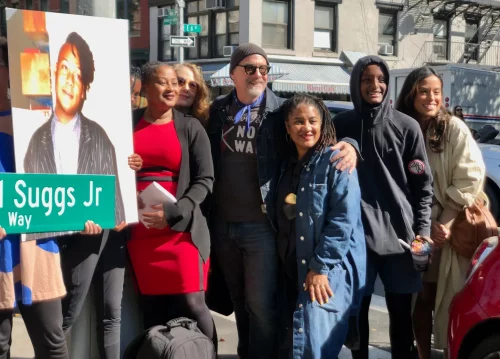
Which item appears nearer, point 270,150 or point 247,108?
point 270,150

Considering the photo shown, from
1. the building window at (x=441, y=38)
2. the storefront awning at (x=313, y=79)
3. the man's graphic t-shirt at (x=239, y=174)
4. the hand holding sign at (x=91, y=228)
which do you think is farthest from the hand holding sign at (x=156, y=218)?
the building window at (x=441, y=38)

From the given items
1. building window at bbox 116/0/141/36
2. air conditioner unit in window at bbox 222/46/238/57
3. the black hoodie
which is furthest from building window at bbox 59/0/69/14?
the black hoodie

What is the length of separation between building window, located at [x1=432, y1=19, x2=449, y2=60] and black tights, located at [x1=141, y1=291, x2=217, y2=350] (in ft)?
77.1

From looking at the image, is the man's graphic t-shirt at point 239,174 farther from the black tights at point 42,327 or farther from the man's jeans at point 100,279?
the black tights at point 42,327

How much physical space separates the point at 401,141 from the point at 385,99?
26cm

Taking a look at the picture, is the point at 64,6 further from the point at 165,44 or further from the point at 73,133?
the point at 73,133

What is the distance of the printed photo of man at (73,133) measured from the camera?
305 cm

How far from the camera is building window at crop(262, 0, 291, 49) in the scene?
71.5 ft

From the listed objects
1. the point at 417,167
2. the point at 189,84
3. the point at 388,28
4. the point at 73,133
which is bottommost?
the point at 417,167

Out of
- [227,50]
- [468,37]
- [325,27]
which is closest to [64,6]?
[227,50]

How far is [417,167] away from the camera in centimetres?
371

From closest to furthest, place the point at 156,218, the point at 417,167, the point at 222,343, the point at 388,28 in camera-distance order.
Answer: the point at 156,218 → the point at 417,167 → the point at 222,343 → the point at 388,28

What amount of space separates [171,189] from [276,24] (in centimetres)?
1924

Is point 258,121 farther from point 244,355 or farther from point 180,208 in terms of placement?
point 244,355
